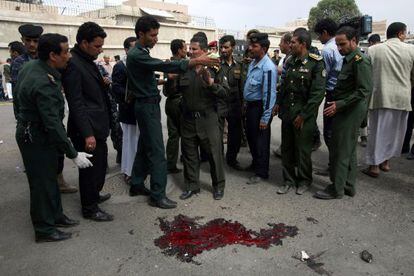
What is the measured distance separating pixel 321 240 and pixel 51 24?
18.0m

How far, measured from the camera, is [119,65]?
443 cm

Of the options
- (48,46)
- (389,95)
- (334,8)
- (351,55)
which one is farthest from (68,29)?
(334,8)

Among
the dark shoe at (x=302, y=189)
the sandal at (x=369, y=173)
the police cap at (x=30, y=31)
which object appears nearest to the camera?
the police cap at (x=30, y=31)

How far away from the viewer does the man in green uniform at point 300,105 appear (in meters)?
4.13

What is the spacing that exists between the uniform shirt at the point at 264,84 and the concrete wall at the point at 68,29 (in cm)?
1504

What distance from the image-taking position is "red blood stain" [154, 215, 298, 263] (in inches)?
127

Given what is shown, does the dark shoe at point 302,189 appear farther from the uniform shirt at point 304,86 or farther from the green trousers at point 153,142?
the green trousers at point 153,142

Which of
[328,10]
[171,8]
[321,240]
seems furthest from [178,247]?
[328,10]

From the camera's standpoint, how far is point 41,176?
3236 millimetres

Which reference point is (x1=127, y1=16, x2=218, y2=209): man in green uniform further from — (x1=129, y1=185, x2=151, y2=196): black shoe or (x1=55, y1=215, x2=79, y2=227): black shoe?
(x1=55, y1=215, x2=79, y2=227): black shoe

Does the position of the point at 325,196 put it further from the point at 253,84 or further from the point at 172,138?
the point at 172,138

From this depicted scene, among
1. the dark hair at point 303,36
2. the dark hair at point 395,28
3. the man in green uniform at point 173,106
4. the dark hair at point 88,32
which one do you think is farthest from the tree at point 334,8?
the dark hair at point 88,32

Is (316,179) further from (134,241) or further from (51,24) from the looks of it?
(51,24)

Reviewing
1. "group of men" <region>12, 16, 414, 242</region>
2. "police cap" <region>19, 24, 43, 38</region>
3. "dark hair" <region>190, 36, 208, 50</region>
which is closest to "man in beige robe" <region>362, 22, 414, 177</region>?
"group of men" <region>12, 16, 414, 242</region>
